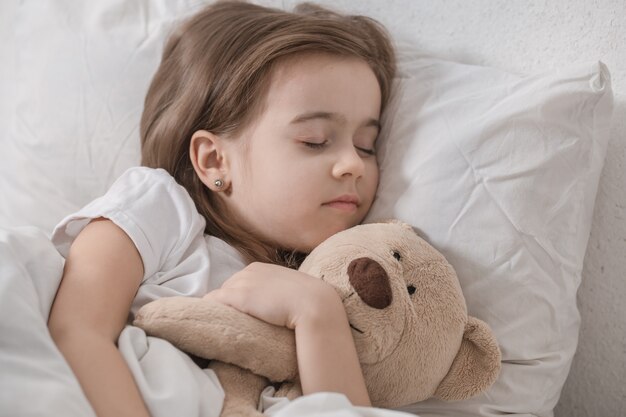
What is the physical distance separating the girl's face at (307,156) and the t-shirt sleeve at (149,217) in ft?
0.33

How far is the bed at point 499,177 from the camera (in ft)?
3.29

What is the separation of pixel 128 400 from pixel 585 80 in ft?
2.35

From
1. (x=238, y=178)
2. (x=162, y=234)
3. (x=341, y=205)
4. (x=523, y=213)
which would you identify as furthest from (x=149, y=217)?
(x=523, y=213)

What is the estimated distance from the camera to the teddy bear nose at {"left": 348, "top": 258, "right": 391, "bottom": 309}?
2.86 feet

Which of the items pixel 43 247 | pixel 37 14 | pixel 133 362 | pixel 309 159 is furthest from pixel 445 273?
pixel 37 14

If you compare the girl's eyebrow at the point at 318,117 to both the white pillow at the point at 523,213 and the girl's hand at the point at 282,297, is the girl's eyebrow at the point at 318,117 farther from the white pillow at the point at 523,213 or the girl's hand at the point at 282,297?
the girl's hand at the point at 282,297

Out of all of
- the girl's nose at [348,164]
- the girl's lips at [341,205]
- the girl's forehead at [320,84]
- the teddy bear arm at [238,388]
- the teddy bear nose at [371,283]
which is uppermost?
the girl's forehead at [320,84]

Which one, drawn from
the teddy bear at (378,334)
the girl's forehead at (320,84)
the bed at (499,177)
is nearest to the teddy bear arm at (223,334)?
the teddy bear at (378,334)

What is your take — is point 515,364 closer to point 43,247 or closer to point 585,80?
point 585,80

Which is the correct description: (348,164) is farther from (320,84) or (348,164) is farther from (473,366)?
(473,366)

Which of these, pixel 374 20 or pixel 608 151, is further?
pixel 374 20

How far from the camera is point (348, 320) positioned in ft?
2.91

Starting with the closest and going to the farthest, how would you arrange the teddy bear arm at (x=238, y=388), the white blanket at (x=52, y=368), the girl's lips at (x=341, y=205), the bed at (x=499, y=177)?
the white blanket at (x=52, y=368) → the teddy bear arm at (x=238, y=388) → the bed at (x=499, y=177) → the girl's lips at (x=341, y=205)

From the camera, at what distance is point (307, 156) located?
3.59ft
